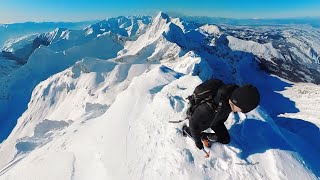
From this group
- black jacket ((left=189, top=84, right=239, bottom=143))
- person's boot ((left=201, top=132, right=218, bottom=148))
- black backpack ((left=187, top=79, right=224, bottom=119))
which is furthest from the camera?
person's boot ((left=201, top=132, right=218, bottom=148))

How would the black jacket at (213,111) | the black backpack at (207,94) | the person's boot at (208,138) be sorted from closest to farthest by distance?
the black jacket at (213,111) → the black backpack at (207,94) → the person's boot at (208,138)

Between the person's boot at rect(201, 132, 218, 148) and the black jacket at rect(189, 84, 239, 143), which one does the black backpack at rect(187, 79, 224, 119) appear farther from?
the person's boot at rect(201, 132, 218, 148)

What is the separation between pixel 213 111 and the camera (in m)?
8.40

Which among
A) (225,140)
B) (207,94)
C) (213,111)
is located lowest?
(225,140)

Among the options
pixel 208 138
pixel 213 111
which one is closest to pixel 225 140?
pixel 208 138

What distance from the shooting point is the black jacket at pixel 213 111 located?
812cm

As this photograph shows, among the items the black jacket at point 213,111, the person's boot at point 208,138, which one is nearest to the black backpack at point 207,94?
the black jacket at point 213,111

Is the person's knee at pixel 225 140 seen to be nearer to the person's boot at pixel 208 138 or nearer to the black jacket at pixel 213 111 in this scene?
the person's boot at pixel 208 138

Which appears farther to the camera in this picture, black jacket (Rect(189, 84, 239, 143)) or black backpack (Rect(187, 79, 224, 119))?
black backpack (Rect(187, 79, 224, 119))

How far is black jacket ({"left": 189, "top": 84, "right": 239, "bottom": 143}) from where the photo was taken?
8.12 meters

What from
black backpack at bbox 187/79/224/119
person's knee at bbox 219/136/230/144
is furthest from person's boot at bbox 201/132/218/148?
black backpack at bbox 187/79/224/119


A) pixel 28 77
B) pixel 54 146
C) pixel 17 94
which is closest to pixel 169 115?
pixel 54 146

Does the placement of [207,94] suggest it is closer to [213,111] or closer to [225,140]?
[213,111]

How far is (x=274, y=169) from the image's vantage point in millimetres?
9680
